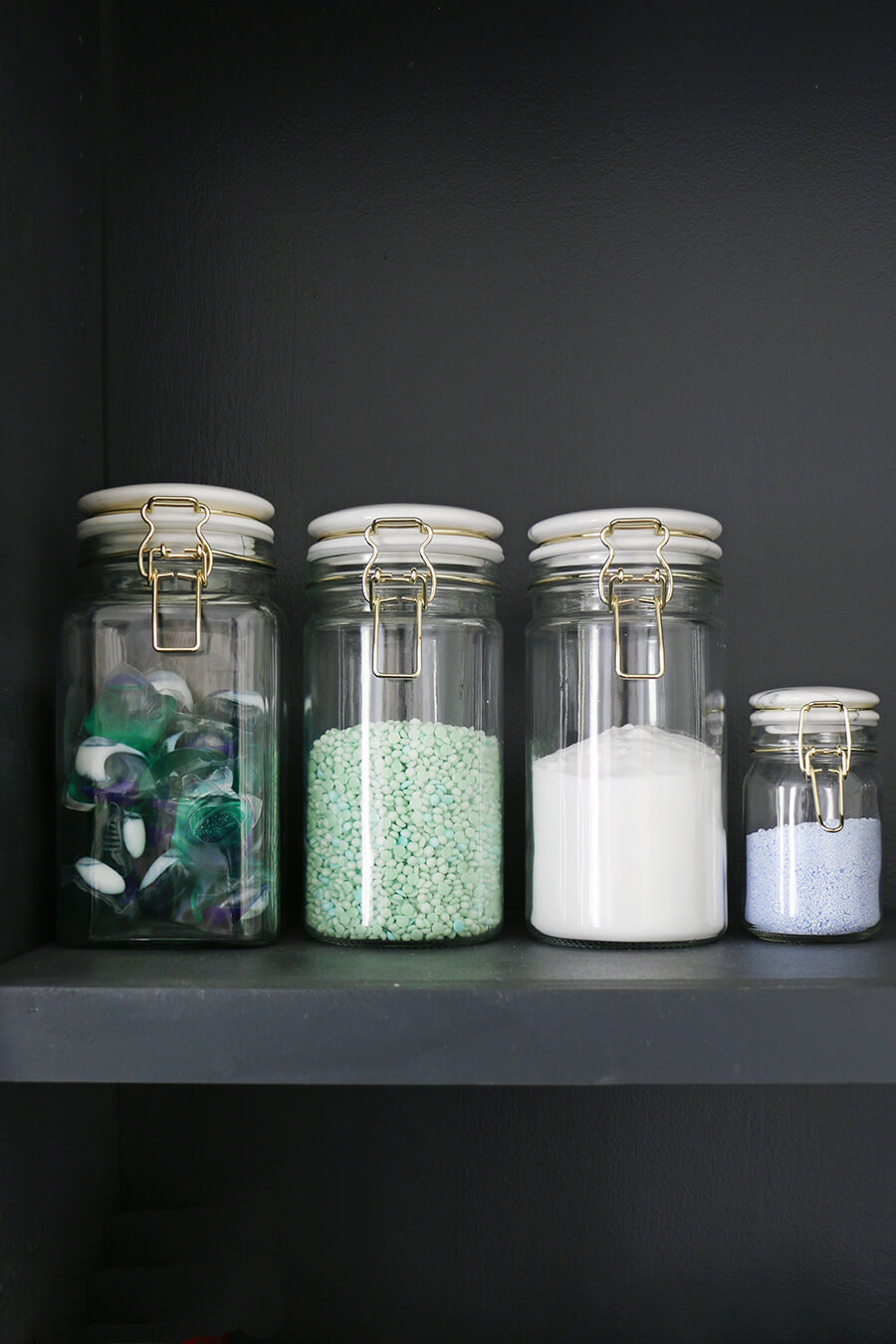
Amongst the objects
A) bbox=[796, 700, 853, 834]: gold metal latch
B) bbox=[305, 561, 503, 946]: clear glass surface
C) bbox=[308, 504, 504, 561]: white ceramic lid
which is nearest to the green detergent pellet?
bbox=[305, 561, 503, 946]: clear glass surface

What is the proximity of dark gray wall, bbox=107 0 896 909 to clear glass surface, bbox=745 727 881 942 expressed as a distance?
202 millimetres

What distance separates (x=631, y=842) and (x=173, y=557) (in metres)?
0.36

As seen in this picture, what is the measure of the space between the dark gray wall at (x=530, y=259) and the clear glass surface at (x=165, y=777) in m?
0.23

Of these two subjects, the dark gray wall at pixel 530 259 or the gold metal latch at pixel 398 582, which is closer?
the gold metal latch at pixel 398 582

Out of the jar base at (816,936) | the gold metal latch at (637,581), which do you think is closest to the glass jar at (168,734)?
the gold metal latch at (637,581)

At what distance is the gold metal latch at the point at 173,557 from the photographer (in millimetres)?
785

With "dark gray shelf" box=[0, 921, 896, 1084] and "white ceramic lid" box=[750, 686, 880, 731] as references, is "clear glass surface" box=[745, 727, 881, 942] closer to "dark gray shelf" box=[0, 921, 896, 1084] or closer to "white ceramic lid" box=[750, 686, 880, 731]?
"white ceramic lid" box=[750, 686, 880, 731]

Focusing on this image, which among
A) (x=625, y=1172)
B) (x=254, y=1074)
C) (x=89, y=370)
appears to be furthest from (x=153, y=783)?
(x=625, y=1172)

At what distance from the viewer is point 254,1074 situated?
653 millimetres

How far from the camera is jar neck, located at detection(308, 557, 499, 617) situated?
2.72ft

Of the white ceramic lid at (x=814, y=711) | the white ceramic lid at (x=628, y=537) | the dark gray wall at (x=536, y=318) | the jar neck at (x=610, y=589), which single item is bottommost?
the white ceramic lid at (x=814, y=711)

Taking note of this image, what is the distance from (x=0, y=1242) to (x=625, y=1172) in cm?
50

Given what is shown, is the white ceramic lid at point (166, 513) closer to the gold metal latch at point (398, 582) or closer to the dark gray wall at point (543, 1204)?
the gold metal latch at point (398, 582)

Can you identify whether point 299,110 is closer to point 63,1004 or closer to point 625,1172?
point 63,1004
